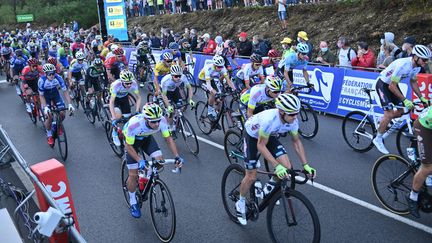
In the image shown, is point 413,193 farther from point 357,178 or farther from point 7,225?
point 7,225

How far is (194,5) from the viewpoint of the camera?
94.4 feet

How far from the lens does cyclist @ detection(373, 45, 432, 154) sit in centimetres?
680

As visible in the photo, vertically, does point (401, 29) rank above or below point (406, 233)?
above

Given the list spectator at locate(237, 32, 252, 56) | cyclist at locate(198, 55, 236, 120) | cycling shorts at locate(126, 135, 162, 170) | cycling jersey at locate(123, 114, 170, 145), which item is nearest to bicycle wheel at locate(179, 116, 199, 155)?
cyclist at locate(198, 55, 236, 120)

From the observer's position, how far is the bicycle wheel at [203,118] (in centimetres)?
1045

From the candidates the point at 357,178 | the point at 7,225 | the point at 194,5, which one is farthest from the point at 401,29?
the point at 194,5

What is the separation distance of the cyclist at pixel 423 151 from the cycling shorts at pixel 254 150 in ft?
5.44

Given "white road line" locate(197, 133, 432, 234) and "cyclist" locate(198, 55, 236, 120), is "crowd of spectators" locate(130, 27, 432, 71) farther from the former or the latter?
"white road line" locate(197, 133, 432, 234)

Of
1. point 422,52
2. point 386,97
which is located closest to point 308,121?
point 386,97

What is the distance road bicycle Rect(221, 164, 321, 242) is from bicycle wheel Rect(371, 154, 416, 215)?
1475 mm

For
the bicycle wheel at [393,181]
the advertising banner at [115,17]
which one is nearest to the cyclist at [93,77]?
the bicycle wheel at [393,181]

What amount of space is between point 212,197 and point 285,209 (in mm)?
2377

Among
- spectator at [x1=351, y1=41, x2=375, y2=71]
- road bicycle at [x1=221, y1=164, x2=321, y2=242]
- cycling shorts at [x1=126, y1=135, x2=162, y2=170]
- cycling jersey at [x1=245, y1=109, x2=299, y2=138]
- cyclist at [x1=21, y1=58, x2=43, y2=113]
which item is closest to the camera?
road bicycle at [x1=221, y1=164, x2=321, y2=242]

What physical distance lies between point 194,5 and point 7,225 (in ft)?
88.6
